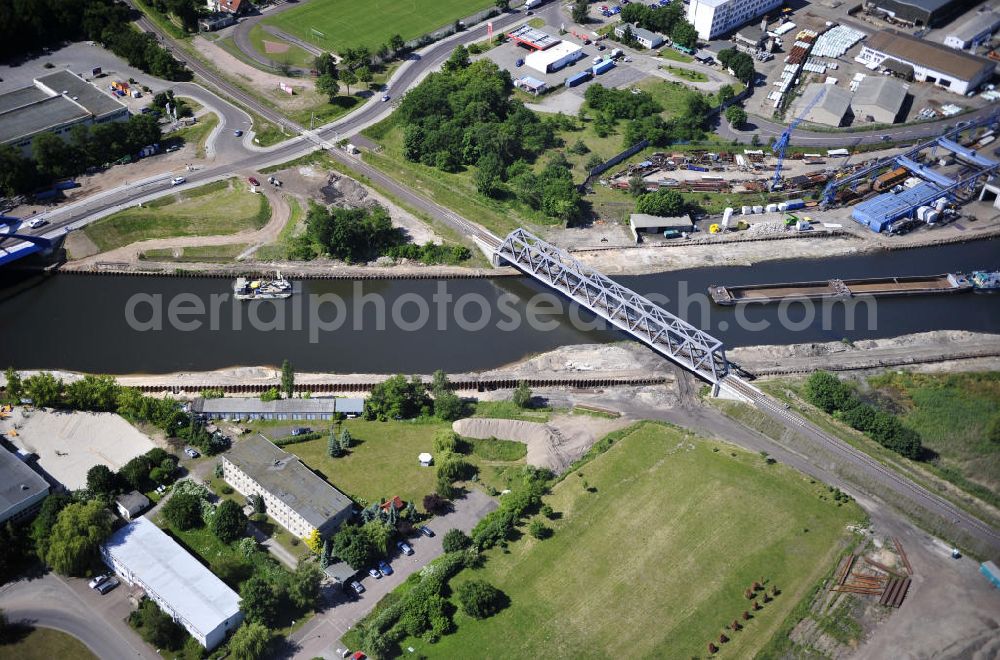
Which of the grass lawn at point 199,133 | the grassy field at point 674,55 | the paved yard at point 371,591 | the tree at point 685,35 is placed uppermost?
the tree at point 685,35

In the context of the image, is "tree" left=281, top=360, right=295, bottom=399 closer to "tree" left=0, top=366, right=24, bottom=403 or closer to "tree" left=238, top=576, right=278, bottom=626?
"tree" left=238, top=576, right=278, bottom=626

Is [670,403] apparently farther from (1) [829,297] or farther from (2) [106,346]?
(2) [106,346]

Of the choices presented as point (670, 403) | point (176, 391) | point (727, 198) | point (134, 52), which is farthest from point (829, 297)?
point (134, 52)

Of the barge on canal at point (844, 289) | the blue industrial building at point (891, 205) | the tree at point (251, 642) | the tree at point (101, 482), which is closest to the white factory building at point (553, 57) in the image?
the blue industrial building at point (891, 205)

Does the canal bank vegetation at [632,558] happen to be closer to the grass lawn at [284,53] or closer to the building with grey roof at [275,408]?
the building with grey roof at [275,408]

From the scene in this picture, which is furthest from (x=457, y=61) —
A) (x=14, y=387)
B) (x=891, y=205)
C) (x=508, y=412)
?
(x=14, y=387)
